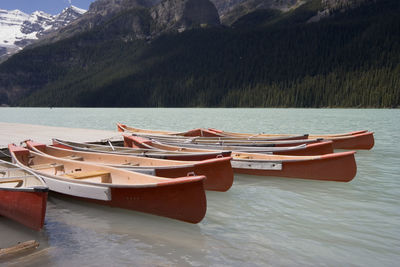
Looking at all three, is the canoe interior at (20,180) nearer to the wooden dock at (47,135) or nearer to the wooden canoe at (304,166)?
the wooden canoe at (304,166)

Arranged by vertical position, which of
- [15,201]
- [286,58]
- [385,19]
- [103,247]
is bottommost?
[103,247]

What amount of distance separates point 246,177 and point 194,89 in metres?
151

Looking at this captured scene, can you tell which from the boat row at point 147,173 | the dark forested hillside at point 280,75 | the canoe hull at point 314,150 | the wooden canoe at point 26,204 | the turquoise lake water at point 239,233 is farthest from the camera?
the dark forested hillside at point 280,75

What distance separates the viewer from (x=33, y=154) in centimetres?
1207

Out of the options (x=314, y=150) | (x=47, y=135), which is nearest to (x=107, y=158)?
(x=314, y=150)

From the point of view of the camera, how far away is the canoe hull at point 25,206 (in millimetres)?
6707

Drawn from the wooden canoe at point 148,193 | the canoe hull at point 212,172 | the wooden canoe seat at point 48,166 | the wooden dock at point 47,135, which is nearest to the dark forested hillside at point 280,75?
the wooden dock at point 47,135

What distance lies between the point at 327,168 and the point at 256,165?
220 cm

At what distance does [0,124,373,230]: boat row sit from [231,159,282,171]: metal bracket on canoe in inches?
0.7

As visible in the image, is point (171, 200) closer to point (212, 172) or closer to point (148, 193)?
point (148, 193)

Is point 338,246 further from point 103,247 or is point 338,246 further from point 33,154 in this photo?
point 33,154

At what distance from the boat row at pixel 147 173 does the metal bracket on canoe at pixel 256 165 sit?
19 millimetres

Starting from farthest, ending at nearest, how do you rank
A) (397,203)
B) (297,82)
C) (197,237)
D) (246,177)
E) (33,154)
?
(297,82) < (246,177) < (33,154) < (397,203) < (197,237)

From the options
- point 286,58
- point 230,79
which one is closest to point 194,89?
point 230,79
